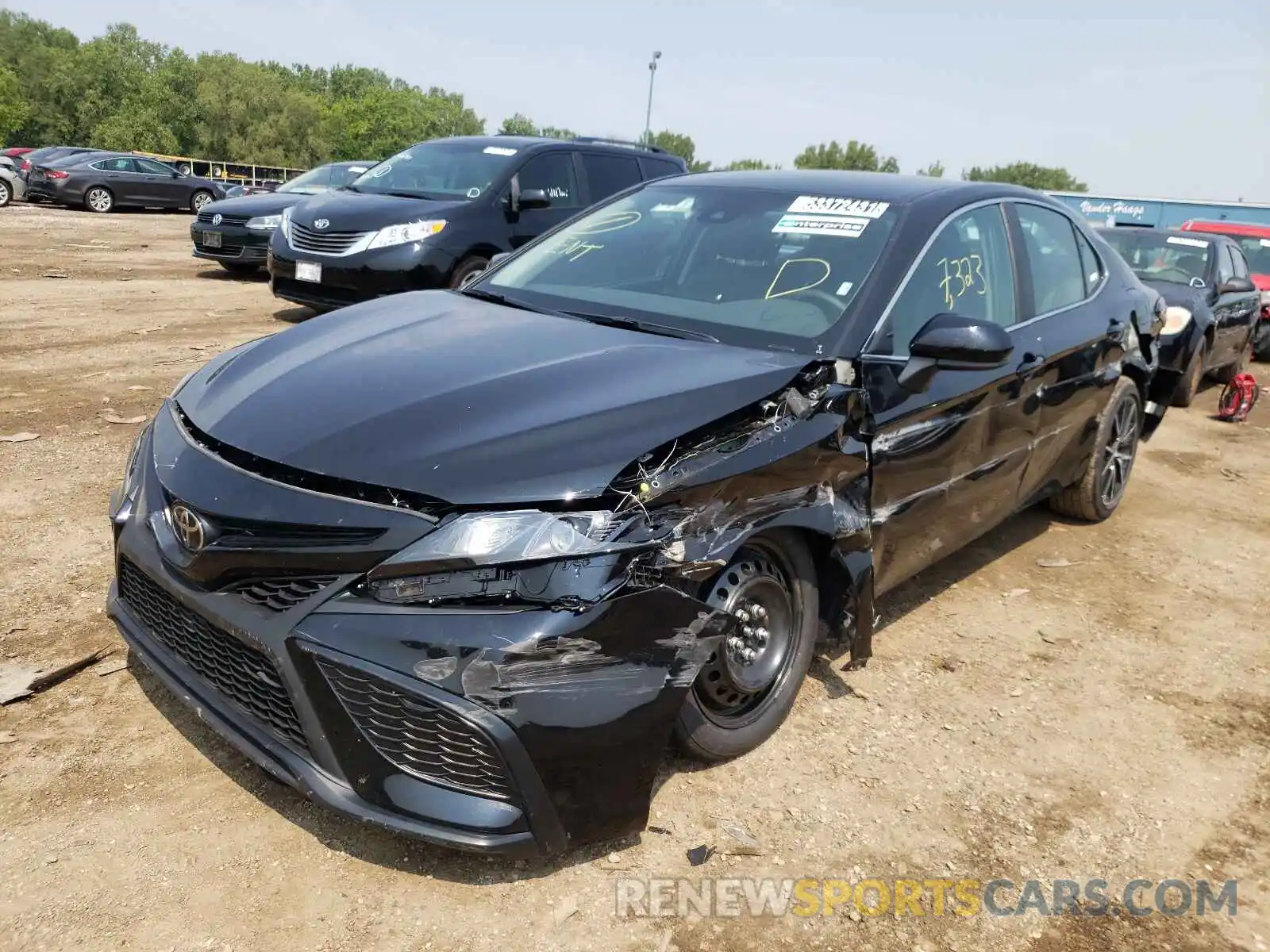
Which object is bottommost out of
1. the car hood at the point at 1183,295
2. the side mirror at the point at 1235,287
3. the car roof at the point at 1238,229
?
the car hood at the point at 1183,295

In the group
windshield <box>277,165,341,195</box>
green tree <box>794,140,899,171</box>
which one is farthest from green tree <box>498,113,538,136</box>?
windshield <box>277,165,341,195</box>

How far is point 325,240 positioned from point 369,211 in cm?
44

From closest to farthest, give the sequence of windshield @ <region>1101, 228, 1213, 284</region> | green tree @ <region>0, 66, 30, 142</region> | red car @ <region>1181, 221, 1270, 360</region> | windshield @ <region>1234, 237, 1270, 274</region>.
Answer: windshield @ <region>1101, 228, 1213, 284</region>, red car @ <region>1181, 221, 1270, 360</region>, windshield @ <region>1234, 237, 1270, 274</region>, green tree @ <region>0, 66, 30, 142</region>

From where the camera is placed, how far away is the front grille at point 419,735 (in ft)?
6.85

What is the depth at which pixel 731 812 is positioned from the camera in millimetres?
2682

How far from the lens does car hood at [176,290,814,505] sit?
2.22 meters

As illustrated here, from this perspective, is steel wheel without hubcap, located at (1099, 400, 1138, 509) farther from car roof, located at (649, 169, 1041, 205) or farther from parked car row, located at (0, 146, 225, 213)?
parked car row, located at (0, 146, 225, 213)

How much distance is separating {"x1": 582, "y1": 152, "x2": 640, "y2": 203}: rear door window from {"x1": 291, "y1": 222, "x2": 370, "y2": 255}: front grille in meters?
2.31

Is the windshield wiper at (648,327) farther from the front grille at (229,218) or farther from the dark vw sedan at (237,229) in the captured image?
the front grille at (229,218)

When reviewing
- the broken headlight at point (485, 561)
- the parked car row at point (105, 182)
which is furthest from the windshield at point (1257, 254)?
the parked car row at point (105, 182)

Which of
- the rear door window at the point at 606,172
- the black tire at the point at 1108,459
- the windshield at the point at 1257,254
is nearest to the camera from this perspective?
the black tire at the point at 1108,459

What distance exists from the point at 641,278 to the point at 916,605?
179cm

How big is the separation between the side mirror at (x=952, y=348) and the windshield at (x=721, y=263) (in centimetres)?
27

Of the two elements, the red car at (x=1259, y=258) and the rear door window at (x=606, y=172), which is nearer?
the rear door window at (x=606, y=172)
